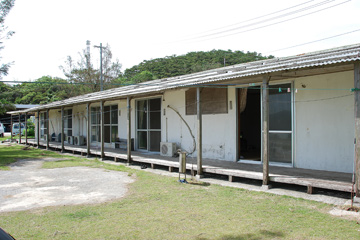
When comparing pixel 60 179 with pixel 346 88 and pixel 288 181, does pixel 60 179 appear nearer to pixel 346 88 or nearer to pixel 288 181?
pixel 288 181

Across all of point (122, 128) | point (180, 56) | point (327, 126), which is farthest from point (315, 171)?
point (180, 56)

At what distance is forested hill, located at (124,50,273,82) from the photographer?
35.6 m

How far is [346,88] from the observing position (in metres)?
6.15

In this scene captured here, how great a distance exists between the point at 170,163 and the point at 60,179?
→ 307 centimetres

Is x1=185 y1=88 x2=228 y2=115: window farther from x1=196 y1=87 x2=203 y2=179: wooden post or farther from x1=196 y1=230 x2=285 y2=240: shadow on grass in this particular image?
x1=196 y1=230 x2=285 y2=240: shadow on grass

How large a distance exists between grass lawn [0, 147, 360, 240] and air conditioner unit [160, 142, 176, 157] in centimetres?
403

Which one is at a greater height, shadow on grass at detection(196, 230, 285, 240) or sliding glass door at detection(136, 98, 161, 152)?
sliding glass door at detection(136, 98, 161, 152)

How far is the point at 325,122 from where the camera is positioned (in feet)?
21.4

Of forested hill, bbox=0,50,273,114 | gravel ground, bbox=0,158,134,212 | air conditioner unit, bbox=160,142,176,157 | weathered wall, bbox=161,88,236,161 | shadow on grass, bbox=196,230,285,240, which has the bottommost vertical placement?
gravel ground, bbox=0,158,134,212

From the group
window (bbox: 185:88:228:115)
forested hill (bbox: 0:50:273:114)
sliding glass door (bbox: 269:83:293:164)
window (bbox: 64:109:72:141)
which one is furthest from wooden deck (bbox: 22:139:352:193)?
forested hill (bbox: 0:50:273:114)

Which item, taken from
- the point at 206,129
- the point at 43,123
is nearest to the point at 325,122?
the point at 206,129

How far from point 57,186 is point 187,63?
1364 inches

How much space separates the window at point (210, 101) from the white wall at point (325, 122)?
7.27ft

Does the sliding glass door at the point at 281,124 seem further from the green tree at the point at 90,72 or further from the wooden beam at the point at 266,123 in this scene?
the green tree at the point at 90,72
